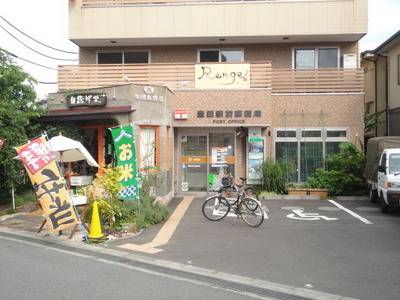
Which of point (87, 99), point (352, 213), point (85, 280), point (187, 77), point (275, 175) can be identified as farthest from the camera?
point (187, 77)

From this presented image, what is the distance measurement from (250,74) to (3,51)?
343 inches

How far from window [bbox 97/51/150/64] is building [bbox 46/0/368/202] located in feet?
1.51

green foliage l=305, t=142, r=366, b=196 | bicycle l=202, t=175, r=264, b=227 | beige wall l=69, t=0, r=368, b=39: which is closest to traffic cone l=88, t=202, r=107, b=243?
bicycle l=202, t=175, r=264, b=227

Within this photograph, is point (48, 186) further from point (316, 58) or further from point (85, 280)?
point (316, 58)

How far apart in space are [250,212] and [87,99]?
688cm

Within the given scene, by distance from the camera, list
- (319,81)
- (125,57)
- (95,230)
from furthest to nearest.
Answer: (125,57) → (319,81) → (95,230)

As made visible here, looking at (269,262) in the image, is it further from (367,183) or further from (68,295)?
(367,183)

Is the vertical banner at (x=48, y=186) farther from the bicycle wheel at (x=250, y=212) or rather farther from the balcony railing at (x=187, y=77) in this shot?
the balcony railing at (x=187, y=77)

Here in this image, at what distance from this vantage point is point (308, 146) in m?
15.5

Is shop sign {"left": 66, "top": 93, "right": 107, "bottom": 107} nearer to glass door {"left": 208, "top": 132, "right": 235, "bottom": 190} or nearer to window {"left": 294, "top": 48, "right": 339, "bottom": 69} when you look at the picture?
glass door {"left": 208, "top": 132, "right": 235, "bottom": 190}

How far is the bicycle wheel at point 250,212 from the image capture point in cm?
973

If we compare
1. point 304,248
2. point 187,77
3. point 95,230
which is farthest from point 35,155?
point 187,77

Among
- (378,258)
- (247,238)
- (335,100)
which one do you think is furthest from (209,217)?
(335,100)

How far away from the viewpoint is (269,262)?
6770mm
